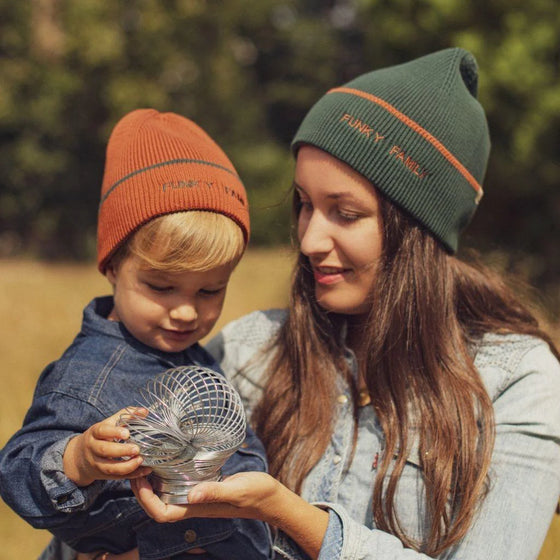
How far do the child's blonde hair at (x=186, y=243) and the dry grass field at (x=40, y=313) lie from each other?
70cm

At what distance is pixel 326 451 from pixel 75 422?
3.09 ft

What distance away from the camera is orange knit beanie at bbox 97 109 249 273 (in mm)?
2545

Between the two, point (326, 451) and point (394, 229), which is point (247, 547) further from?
point (394, 229)

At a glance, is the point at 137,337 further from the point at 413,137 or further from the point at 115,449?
the point at 413,137

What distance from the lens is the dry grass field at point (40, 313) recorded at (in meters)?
4.79

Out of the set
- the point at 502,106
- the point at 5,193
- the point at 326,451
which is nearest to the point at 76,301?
the point at 5,193

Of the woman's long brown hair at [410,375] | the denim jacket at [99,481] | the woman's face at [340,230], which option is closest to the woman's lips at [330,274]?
the woman's face at [340,230]

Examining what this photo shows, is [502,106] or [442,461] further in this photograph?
[502,106]

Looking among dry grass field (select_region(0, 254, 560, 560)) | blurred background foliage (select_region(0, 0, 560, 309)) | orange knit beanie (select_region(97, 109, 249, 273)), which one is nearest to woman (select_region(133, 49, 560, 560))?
orange knit beanie (select_region(97, 109, 249, 273))

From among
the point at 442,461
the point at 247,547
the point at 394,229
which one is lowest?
the point at 247,547

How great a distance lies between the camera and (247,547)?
2453mm

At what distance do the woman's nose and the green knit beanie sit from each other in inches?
8.8

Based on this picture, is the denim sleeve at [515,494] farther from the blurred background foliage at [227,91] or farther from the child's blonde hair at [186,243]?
the blurred background foliage at [227,91]

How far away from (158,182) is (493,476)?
56.6 inches
